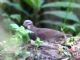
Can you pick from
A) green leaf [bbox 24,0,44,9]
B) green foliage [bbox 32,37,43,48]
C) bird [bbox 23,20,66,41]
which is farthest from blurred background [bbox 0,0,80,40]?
green foliage [bbox 32,37,43,48]

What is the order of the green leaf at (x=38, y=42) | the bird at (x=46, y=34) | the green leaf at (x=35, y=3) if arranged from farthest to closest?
the green leaf at (x=35, y=3), the bird at (x=46, y=34), the green leaf at (x=38, y=42)

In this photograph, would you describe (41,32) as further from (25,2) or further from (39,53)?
(25,2)

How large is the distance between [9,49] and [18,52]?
118mm

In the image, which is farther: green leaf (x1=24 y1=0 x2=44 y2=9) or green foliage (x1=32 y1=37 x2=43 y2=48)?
green leaf (x1=24 y1=0 x2=44 y2=9)

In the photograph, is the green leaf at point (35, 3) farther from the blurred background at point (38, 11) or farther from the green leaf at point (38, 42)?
the green leaf at point (38, 42)

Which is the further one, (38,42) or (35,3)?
(35,3)

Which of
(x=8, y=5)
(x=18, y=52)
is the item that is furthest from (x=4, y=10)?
(x=18, y=52)

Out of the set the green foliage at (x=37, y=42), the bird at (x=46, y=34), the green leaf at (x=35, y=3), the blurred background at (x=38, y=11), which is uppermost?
the green foliage at (x=37, y=42)

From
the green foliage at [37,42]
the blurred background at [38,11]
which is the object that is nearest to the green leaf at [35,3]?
the blurred background at [38,11]

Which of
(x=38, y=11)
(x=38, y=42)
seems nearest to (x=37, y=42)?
(x=38, y=42)

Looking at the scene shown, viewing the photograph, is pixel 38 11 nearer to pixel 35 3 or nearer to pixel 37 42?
pixel 35 3

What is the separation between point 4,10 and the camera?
556 centimetres

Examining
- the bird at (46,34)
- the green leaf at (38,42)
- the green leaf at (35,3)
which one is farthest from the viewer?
the green leaf at (35,3)

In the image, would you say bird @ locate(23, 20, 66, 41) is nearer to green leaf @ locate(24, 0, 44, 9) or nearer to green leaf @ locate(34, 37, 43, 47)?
green leaf @ locate(34, 37, 43, 47)
